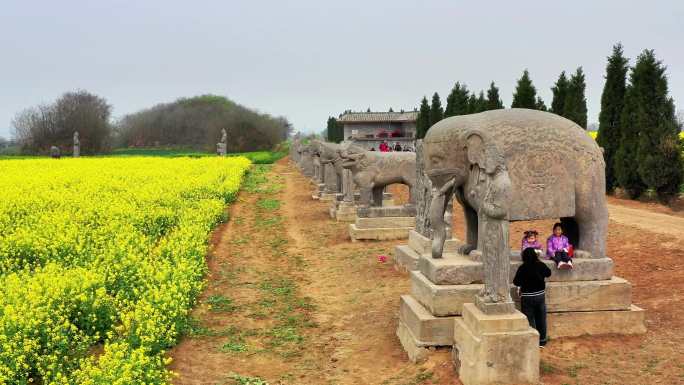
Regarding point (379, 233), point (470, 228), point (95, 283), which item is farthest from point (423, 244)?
point (95, 283)

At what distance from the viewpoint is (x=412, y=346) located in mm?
7039

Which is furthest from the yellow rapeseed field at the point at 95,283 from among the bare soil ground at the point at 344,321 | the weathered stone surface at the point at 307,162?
the weathered stone surface at the point at 307,162

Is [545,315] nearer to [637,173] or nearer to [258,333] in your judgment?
[258,333]

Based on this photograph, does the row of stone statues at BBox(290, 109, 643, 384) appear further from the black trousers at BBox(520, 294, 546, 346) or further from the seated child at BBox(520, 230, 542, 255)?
the black trousers at BBox(520, 294, 546, 346)

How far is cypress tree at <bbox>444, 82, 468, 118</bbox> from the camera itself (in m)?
39.1

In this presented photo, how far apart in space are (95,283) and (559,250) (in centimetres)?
646

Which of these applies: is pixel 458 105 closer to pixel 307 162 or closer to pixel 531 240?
pixel 307 162

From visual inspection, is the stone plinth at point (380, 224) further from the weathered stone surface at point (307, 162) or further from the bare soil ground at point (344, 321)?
the weathered stone surface at point (307, 162)

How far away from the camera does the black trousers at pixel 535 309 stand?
6590 mm

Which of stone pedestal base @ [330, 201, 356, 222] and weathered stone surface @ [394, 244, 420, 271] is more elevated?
stone pedestal base @ [330, 201, 356, 222]

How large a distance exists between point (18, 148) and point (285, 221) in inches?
2427

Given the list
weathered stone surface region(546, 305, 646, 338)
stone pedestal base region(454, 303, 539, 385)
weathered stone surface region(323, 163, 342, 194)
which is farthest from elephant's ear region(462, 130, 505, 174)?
weathered stone surface region(323, 163, 342, 194)

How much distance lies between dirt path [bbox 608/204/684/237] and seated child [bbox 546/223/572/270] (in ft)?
23.8

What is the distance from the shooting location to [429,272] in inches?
285
